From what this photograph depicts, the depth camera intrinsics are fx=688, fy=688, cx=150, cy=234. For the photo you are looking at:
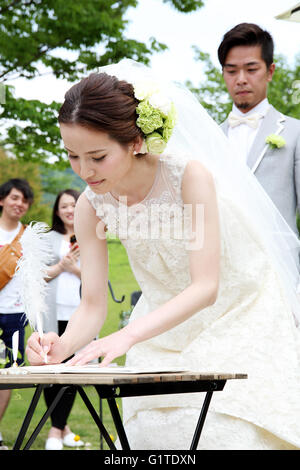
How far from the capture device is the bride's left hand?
2.07m

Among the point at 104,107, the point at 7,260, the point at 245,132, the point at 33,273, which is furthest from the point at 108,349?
the point at 7,260

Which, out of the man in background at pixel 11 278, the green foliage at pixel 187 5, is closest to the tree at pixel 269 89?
the green foliage at pixel 187 5

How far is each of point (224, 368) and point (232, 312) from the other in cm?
23

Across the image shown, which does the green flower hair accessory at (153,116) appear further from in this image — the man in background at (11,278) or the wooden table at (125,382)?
the man in background at (11,278)

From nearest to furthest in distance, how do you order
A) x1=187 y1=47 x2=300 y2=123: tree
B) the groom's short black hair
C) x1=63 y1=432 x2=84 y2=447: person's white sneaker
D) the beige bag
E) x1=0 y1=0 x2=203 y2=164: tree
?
the groom's short black hair, the beige bag, x1=63 y1=432 x2=84 y2=447: person's white sneaker, x1=0 y1=0 x2=203 y2=164: tree, x1=187 y1=47 x2=300 y2=123: tree

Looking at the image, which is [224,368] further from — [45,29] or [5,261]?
[45,29]

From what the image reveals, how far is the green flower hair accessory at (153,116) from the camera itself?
2484 mm

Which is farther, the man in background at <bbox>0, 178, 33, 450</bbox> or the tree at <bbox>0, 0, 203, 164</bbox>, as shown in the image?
the tree at <bbox>0, 0, 203, 164</bbox>

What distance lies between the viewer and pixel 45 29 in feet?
37.9

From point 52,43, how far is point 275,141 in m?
8.71

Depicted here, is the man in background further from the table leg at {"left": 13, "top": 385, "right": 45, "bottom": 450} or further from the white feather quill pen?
the table leg at {"left": 13, "top": 385, "right": 45, "bottom": 450}

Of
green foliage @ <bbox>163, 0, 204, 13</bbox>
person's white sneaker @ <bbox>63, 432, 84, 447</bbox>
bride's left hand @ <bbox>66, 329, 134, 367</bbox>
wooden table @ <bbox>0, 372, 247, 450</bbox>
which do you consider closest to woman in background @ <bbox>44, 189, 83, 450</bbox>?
person's white sneaker @ <bbox>63, 432, 84, 447</bbox>

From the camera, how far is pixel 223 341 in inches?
96.7

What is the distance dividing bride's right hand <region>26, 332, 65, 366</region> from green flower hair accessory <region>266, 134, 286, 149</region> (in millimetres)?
1746
